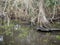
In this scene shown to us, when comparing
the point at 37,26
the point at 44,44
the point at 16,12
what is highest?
the point at 16,12

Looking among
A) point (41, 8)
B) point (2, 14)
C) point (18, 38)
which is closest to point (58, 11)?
point (41, 8)

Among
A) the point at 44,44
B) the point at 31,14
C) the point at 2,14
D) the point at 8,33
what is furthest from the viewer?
the point at 2,14

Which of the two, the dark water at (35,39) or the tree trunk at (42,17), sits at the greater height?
the tree trunk at (42,17)

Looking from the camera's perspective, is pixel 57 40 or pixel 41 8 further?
pixel 41 8

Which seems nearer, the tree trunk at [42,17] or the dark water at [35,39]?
the dark water at [35,39]

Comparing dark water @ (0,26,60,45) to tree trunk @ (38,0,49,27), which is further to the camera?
tree trunk @ (38,0,49,27)

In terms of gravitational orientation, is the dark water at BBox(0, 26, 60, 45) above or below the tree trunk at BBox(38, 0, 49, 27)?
below

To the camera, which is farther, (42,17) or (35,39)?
(42,17)

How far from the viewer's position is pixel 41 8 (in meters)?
A: 7.84

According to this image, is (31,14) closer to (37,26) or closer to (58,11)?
(37,26)

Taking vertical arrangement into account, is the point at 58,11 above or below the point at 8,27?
above

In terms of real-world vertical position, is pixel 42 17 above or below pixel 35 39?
above

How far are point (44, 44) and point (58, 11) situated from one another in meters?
3.33

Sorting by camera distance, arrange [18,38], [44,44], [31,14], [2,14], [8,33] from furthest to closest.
→ [2,14] → [31,14] → [8,33] → [18,38] → [44,44]
